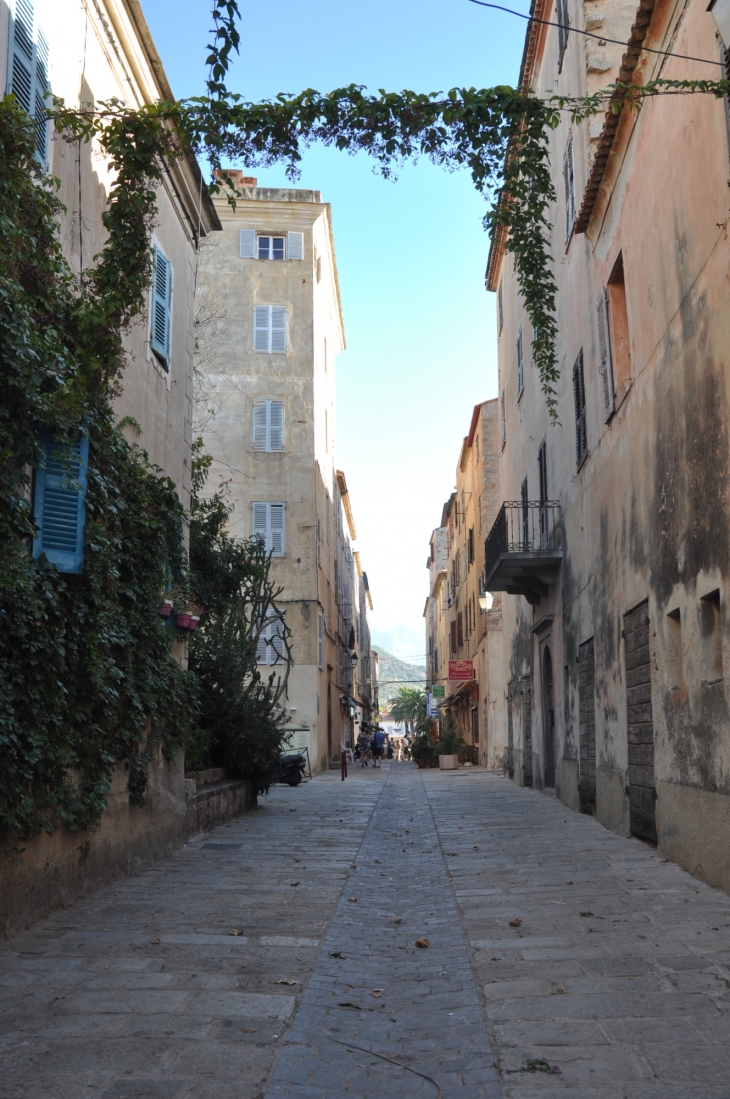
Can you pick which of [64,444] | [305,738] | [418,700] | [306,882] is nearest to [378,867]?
[306,882]

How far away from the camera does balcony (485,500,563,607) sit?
54.6 ft

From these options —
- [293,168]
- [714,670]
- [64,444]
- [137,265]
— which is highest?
[293,168]

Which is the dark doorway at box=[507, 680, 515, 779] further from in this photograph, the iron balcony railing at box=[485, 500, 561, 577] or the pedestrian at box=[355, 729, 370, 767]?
the pedestrian at box=[355, 729, 370, 767]

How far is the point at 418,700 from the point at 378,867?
94.4 metres

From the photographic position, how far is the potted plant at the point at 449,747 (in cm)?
3278

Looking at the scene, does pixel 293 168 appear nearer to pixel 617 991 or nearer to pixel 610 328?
pixel 617 991

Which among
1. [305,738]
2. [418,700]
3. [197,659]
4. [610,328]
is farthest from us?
[418,700]

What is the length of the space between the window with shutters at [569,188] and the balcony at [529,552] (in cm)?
425

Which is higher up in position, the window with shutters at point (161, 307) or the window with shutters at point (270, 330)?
the window with shutters at point (270, 330)

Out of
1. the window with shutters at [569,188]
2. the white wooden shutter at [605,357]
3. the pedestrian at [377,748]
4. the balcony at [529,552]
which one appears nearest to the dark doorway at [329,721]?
the pedestrian at [377,748]

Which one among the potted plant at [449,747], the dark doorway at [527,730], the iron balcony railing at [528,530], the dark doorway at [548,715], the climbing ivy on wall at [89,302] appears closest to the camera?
the climbing ivy on wall at [89,302]

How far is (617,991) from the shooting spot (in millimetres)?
4812

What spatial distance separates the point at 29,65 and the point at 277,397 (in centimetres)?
2246

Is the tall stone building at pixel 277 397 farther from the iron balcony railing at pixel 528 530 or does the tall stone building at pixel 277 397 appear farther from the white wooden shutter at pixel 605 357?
the white wooden shutter at pixel 605 357
